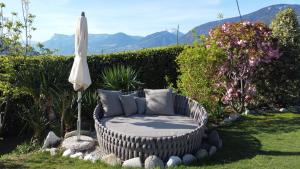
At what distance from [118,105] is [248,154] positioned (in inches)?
Answer: 121

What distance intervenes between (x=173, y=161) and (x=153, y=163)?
0.35 metres

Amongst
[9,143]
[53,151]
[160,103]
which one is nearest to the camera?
[53,151]

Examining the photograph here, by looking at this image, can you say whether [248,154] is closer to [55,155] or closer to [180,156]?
[180,156]

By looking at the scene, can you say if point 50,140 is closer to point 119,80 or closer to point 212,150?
point 119,80

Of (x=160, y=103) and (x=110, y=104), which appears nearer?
(x=110, y=104)

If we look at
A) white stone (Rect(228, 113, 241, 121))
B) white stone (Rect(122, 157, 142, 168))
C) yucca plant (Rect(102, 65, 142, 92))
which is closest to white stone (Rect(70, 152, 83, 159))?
white stone (Rect(122, 157, 142, 168))

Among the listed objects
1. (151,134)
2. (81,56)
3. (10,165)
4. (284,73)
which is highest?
(81,56)

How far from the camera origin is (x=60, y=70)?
9648 millimetres

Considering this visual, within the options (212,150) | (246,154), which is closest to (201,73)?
(212,150)

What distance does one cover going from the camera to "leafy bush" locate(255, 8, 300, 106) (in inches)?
470

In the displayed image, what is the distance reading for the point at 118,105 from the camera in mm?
9008

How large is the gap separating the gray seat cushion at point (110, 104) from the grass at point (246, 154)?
1.63 m

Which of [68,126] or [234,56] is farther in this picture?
[234,56]

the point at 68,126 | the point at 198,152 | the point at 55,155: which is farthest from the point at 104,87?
the point at 198,152
